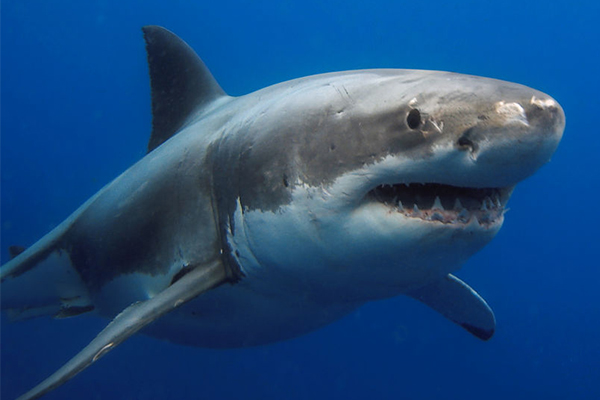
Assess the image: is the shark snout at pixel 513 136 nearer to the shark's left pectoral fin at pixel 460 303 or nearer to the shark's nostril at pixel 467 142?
the shark's nostril at pixel 467 142

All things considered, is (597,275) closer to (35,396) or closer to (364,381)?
(364,381)

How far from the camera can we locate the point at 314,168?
2.27 meters

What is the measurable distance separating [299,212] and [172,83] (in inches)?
139

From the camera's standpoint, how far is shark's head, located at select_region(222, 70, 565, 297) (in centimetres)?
169

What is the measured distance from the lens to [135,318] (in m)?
2.75

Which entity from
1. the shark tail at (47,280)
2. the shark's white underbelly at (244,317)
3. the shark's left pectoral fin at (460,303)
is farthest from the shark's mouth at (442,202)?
the shark tail at (47,280)

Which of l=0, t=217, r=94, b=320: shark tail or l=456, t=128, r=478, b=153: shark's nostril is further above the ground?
l=456, t=128, r=478, b=153: shark's nostril

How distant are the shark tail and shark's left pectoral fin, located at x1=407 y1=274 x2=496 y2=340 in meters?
3.36

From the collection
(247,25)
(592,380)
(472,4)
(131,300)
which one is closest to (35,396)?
(131,300)

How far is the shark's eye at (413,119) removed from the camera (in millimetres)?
1849

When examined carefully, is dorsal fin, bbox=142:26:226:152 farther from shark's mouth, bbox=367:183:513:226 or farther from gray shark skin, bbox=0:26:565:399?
shark's mouth, bbox=367:183:513:226

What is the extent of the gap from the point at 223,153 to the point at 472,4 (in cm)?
5880

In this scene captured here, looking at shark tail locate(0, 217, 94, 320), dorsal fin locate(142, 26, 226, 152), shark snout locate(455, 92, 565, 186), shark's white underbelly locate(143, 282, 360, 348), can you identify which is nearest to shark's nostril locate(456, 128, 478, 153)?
shark snout locate(455, 92, 565, 186)

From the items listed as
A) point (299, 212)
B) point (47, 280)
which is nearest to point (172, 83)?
point (47, 280)
